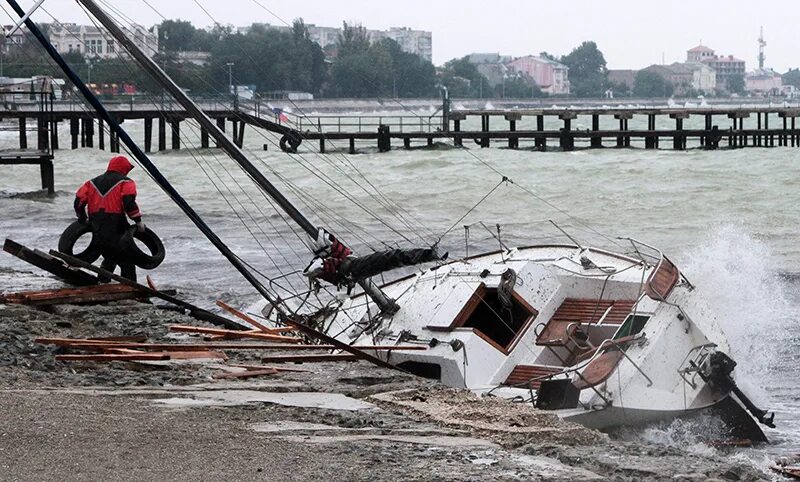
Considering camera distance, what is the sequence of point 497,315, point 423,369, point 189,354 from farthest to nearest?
1. point 497,315
2. point 423,369
3. point 189,354

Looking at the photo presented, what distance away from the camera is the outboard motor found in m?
12.9

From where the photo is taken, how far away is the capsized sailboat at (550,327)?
1248 cm

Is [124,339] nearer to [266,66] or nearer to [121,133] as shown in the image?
[121,133]

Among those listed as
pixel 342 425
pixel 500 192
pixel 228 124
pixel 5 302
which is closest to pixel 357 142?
pixel 228 124

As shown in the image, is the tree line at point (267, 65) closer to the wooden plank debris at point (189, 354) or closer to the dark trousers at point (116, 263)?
the dark trousers at point (116, 263)

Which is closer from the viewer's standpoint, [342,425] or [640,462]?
[640,462]

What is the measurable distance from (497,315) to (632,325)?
51.7 inches

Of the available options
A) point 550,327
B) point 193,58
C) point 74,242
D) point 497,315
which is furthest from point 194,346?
point 193,58

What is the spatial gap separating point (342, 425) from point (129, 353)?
9.52 ft

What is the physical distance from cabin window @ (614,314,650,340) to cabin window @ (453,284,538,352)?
3.15 feet

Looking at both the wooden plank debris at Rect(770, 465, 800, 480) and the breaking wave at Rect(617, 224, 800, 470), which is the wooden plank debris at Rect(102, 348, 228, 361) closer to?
the breaking wave at Rect(617, 224, 800, 470)

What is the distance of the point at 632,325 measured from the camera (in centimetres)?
1353

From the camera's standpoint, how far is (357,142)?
78688 millimetres

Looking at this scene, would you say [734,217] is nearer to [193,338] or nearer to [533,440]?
[193,338]
